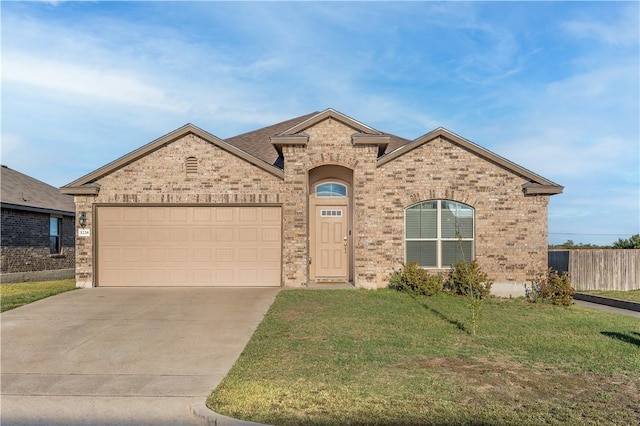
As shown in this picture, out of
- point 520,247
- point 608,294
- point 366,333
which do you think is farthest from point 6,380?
point 608,294

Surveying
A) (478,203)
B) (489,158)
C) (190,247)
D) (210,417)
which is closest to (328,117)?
(489,158)

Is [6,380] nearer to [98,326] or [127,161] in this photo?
[98,326]

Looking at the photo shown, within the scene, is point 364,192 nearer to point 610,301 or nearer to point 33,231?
point 610,301

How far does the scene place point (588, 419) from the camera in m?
4.63

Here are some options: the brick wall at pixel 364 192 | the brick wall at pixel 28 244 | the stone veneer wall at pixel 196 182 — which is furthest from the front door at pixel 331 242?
the brick wall at pixel 28 244

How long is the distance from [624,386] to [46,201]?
22000mm

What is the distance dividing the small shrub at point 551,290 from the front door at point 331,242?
18.1ft

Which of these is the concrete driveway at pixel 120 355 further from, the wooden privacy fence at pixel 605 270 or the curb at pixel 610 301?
the wooden privacy fence at pixel 605 270

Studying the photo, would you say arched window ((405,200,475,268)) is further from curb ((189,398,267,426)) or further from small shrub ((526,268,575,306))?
curb ((189,398,267,426))

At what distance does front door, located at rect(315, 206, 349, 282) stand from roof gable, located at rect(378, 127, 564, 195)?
2320mm

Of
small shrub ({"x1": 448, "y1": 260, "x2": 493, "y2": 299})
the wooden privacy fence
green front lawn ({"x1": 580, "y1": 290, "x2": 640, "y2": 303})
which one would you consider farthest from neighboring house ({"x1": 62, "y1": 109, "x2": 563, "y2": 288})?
the wooden privacy fence

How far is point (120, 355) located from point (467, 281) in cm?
916

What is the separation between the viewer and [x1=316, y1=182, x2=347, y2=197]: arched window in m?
14.9

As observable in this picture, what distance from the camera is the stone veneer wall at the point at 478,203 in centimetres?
1355
